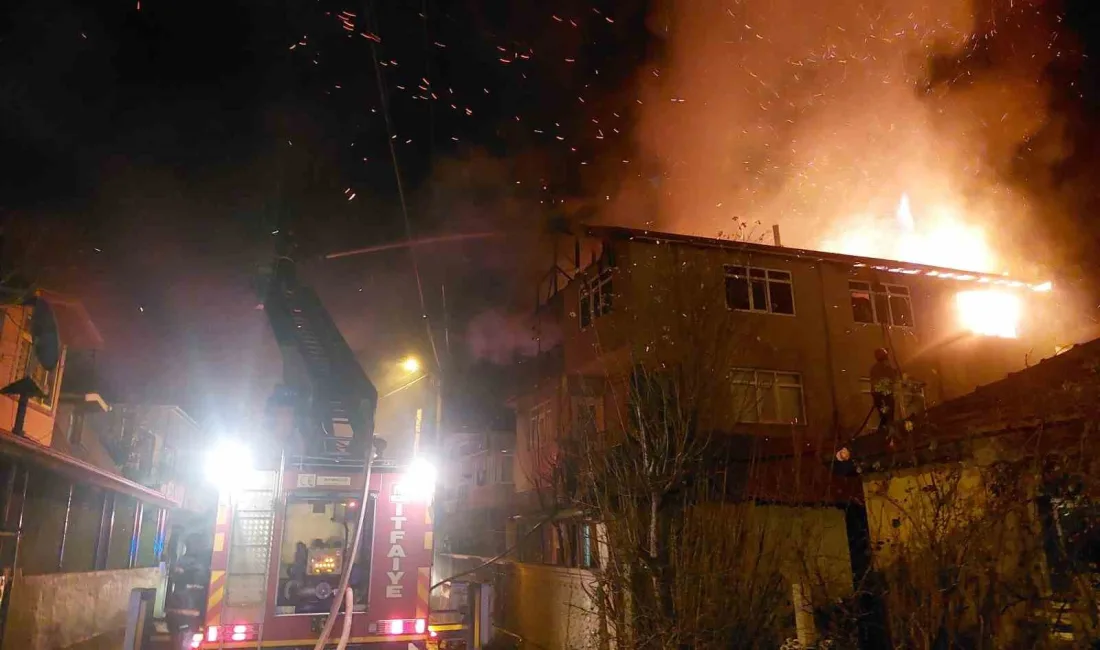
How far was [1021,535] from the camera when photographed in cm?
637

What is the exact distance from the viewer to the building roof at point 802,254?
19.2 m

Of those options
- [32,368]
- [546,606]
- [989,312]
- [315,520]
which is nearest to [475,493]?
[546,606]

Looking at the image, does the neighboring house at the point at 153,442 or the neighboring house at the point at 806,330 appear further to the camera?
the neighboring house at the point at 153,442

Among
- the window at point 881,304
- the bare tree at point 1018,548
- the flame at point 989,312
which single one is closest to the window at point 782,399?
the window at point 881,304

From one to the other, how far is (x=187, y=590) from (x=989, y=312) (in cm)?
2415

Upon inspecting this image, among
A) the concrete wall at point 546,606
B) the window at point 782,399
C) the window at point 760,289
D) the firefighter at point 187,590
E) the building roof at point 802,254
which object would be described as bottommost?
the concrete wall at point 546,606

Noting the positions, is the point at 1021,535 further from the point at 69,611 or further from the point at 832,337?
the point at 69,611

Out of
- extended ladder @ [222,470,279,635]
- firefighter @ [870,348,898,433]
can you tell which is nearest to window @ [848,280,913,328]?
firefighter @ [870,348,898,433]

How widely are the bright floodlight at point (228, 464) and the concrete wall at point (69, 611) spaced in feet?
14.9

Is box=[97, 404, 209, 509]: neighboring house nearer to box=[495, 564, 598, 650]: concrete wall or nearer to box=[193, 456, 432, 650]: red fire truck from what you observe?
box=[495, 564, 598, 650]: concrete wall

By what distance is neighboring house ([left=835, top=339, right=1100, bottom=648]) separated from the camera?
230 inches

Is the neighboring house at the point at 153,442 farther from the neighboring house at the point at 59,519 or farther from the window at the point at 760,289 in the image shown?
A: the window at the point at 760,289

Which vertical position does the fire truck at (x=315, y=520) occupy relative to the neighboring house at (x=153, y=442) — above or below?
below

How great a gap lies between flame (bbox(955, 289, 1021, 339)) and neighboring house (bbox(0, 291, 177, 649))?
23.2m
